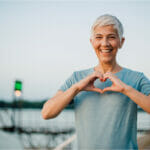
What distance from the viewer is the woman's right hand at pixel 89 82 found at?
0.92m

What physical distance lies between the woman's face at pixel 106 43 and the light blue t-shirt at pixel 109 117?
10 cm

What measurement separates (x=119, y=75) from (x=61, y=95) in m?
0.29

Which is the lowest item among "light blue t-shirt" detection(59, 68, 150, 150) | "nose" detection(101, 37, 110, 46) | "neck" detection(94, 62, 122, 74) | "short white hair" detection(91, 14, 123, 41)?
"light blue t-shirt" detection(59, 68, 150, 150)

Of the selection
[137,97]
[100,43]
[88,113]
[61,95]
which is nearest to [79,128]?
[88,113]

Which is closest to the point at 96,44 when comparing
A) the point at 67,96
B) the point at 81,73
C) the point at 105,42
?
the point at 105,42

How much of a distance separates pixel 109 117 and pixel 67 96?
0.21 meters

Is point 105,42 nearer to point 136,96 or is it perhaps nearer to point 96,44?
point 96,44

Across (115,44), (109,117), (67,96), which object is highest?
(115,44)

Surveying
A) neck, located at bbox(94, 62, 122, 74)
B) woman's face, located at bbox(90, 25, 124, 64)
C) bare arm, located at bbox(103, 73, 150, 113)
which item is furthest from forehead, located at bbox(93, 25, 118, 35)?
bare arm, located at bbox(103, 73, 150, 113)

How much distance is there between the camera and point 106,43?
95 cm

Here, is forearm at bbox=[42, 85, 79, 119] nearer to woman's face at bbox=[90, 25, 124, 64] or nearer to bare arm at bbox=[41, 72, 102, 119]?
Answer: bare arm at bbox=[41, 72, 102, 119]

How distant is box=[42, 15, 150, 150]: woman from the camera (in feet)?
3.01

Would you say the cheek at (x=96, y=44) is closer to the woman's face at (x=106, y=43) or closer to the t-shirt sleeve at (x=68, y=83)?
the woman's face at (x=106, y=43)

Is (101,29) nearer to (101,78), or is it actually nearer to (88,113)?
(101,78)
